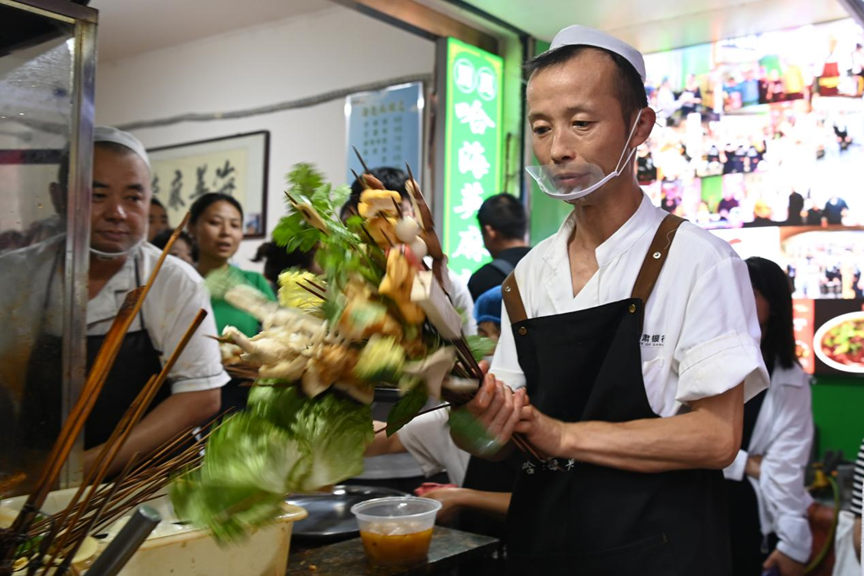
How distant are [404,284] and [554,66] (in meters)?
0.78

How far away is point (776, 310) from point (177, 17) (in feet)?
15.5

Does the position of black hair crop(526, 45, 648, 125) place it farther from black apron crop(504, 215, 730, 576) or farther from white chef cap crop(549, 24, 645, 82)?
black apron crop(504, 215, 730, 576)

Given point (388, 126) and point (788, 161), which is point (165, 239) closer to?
point (388, 126)

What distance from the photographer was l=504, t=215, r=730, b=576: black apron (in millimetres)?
1479

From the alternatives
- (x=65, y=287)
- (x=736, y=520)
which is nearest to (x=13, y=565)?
(x=65, y=287)

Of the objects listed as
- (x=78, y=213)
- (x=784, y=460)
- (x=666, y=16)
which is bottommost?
(x=784, y=460)

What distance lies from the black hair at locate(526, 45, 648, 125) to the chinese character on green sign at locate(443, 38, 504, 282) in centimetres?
268

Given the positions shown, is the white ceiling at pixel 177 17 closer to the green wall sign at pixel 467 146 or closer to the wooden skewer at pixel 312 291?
the green wall sign at pixel 467 146

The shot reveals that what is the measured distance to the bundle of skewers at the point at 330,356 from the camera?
1000 millimetres

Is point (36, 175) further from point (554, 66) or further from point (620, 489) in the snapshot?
point (620, 489)

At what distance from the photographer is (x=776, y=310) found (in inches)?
125

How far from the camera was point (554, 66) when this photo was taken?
158 centimetres

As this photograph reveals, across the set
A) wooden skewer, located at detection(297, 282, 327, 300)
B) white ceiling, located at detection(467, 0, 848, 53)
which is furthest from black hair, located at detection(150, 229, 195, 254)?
wooden skewer, located at detection(297, 282, 327, 300)

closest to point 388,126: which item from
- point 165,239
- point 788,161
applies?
point 165,239
